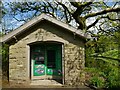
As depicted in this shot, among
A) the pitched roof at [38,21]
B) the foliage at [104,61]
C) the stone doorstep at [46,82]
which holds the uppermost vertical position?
the pitched roof at [38,21]

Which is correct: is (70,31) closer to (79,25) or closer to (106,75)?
(106,75)

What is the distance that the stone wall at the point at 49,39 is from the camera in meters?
12.3

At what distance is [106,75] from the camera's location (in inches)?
492

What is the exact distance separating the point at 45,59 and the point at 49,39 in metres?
1.50

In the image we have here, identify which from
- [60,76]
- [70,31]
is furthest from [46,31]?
[60,76]

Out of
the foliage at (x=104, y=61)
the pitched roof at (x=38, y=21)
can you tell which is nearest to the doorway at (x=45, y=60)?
the pitched roof at (x=38, y=21)

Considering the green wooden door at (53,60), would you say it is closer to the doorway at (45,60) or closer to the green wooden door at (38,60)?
the doorway at (45,60)

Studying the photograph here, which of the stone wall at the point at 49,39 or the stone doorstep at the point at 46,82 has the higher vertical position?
the stone wall at the point at 49,39

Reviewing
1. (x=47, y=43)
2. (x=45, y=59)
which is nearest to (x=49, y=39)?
(x=47, y=43)

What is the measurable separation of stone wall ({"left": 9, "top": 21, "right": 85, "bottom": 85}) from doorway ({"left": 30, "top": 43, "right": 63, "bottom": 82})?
78cm

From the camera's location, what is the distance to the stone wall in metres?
12.3

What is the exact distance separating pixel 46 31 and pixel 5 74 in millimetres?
4076

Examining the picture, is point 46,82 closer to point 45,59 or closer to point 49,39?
point 45,59

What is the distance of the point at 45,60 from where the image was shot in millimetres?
13258
